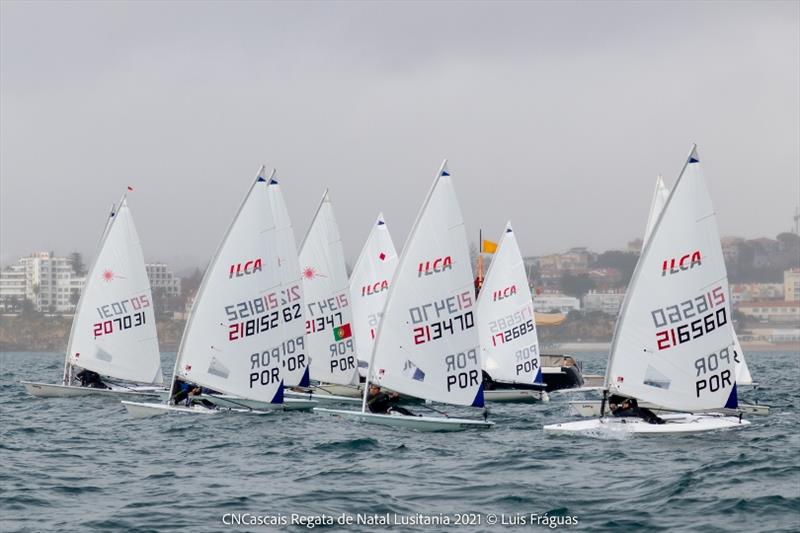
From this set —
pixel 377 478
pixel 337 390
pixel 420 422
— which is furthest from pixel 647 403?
pixel 337 390

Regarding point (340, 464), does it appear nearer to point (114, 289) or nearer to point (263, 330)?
point (263, 330)

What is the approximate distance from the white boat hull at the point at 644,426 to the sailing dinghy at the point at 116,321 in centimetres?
1881

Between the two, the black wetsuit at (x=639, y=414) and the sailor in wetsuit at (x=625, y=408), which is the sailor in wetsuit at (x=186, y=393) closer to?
the sailor in wetsuit at (x=625, y=408)

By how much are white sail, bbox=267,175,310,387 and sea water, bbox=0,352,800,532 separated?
3.20m

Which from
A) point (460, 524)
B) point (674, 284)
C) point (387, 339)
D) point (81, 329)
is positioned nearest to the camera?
point (460, 524)

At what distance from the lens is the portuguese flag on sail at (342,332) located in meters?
47.4

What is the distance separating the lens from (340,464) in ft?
86.1

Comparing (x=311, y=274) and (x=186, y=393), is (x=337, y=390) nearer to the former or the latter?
(x=311, y=274)

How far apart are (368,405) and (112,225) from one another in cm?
1597

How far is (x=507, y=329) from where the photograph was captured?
1998 inches

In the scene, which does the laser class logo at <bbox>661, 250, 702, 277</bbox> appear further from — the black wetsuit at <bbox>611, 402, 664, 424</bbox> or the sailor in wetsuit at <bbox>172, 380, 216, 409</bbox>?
the sailor in wetsuit at <bbox>172, 380, 216, 409</bbox>

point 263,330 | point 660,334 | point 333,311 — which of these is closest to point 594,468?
point 660,334

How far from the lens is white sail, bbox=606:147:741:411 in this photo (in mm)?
31219

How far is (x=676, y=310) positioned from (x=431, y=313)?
21.5 feet
